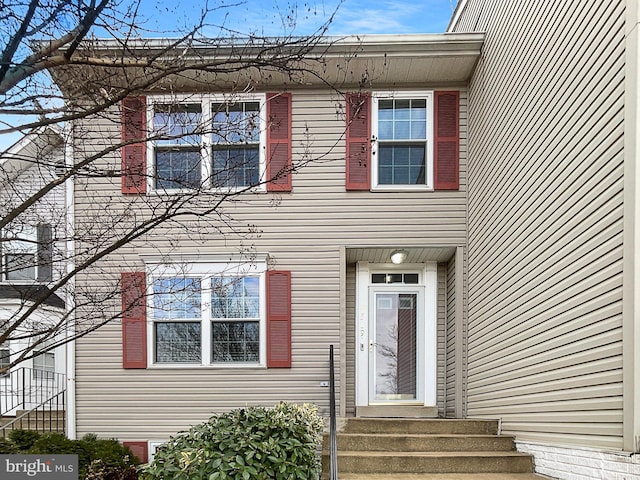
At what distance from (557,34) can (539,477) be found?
10.9 ft

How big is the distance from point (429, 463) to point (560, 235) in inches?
84.1

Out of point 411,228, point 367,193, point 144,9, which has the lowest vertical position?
point 411,228

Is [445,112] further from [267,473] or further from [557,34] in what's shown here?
[267,473]

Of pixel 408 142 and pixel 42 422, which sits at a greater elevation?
pixel 408 142

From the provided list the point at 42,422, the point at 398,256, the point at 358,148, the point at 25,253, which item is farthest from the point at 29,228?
the point at 42,422

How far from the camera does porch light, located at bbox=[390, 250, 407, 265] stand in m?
6.51

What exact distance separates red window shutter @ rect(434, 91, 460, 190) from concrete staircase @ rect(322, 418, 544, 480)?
268cm

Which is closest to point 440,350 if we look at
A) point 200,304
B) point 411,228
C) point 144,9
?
point 411,228

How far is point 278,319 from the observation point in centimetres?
630

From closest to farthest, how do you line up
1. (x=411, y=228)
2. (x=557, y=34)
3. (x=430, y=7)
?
(x=557, y=34) < (x=430, y=7) < (x=411, y=228)

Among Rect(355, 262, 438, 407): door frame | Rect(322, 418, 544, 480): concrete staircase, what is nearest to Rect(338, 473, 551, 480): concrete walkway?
Rect(322, 418, 544, 480): concrete staircase

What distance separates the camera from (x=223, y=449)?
3750mm

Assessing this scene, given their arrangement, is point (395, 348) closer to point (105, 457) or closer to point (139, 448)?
point (139, 448)

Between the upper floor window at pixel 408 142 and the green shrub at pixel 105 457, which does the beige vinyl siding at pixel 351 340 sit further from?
the green shrub at pixel 105 457
